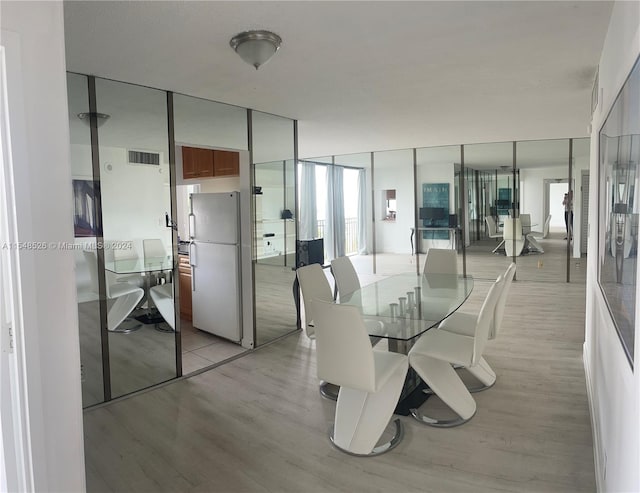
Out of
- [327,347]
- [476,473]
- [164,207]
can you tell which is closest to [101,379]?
[164,207]

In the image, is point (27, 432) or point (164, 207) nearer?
point (27, 432)

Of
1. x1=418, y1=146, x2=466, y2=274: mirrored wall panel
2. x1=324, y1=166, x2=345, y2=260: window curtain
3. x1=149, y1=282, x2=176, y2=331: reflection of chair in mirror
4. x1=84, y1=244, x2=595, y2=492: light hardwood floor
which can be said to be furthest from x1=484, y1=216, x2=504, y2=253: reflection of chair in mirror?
x1=149, y1=282, x2=176, y2=331: reflection of chair in mirror

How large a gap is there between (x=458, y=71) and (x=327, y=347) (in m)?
2.17

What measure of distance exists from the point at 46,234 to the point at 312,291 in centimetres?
251

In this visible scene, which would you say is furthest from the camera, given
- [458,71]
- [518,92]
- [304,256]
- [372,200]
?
[372,200]

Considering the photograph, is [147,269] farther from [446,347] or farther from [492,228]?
[492,228]

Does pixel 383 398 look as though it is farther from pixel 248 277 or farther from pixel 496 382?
pixel 248 277

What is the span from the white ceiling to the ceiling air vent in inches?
20.2

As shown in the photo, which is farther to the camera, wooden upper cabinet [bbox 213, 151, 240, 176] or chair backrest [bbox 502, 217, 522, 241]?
chair backrest [bbox 502, 217, 522, 241]

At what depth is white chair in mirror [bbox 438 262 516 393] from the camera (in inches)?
127

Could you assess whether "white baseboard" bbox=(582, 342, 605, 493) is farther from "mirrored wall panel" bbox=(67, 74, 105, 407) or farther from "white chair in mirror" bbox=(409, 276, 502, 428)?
"mirrored wall panel" bbox=(67, 74, 105, 407)

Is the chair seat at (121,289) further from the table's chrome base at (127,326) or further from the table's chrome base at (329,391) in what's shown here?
the table's chrome base at (329,391)

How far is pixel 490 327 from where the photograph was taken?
3281 millimetres

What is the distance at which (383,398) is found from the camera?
2.73m
